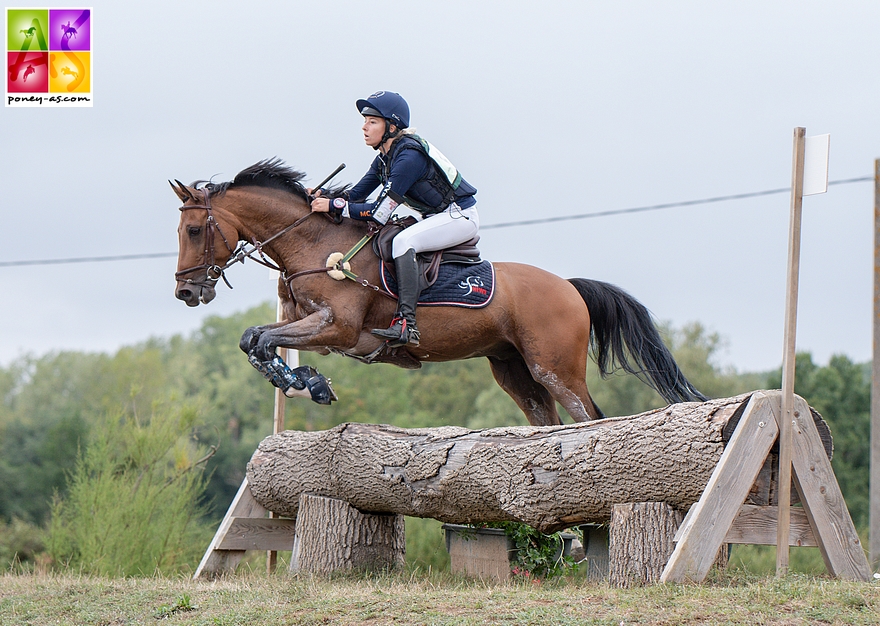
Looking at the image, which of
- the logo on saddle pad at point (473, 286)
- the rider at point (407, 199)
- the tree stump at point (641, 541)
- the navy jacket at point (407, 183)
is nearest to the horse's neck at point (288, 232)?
the rider at point (407, 199)

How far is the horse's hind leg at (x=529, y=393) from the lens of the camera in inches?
260

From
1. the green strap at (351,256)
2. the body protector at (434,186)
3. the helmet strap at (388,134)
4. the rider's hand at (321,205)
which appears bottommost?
the green strap at (351,256)

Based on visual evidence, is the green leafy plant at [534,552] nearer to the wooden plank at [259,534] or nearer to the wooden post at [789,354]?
the wooden plank at [259,534]

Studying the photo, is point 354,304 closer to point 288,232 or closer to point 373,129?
point 288,232

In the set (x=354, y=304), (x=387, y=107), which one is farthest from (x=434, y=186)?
(x=354, y=304)

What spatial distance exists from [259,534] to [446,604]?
9.77ft

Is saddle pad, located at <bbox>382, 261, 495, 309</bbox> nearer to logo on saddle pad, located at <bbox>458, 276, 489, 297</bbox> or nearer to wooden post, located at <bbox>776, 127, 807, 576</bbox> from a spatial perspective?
logo on saddle pad, located at <bbox>458, 276, 489, 297</bbox>

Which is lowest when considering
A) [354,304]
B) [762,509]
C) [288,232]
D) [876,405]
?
[762,509]

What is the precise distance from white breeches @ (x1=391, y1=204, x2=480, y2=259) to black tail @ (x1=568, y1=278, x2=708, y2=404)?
3.28 ft

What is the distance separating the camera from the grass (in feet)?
12.1

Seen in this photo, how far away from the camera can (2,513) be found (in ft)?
88.6

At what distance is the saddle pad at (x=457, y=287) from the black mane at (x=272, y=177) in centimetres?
83

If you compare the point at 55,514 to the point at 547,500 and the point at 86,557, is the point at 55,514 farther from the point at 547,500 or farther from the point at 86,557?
the point at 547,500

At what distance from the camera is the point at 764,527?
452 centimetres
